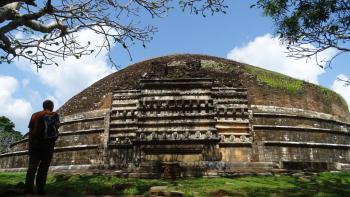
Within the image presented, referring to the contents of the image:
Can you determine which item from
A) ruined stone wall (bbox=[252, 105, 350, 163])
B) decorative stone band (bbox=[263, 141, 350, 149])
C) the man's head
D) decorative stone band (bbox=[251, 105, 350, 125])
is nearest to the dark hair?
the man's head

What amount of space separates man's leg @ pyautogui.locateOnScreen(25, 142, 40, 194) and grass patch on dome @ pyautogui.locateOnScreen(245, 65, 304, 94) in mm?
12839

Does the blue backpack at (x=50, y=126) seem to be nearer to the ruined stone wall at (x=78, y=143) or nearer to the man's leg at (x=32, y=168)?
the man's leg at (x=32, y=168)

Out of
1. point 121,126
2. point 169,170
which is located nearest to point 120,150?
point 121,126

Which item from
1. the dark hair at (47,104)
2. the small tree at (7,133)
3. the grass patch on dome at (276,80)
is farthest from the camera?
the small tree at (7,133)

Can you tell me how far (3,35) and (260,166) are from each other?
28.1ft

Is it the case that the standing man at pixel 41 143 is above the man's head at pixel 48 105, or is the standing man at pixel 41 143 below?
below

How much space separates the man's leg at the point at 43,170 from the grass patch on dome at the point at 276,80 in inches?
498

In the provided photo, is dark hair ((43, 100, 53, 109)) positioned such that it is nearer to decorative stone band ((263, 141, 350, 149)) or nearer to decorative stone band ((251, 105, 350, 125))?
decorative stone band ((263, 141, 350, 149))

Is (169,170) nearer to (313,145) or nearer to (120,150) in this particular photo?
(120,150)

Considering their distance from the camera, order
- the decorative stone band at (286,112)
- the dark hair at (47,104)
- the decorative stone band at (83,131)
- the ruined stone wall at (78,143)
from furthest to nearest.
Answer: the decorative stone band at (286,112) < the decorative stone band at (83,131) < the ruined stone wall at (78,143) < the dark hair at (47,104)

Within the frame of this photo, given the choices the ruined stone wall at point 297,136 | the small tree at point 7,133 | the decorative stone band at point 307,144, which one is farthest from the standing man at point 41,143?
the small tree at point 7,133

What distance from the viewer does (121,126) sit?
15.7m

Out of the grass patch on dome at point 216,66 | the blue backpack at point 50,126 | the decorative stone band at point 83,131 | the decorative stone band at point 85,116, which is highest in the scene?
the grass patch on dome at point 216,66

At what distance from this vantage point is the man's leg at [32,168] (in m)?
6.58
